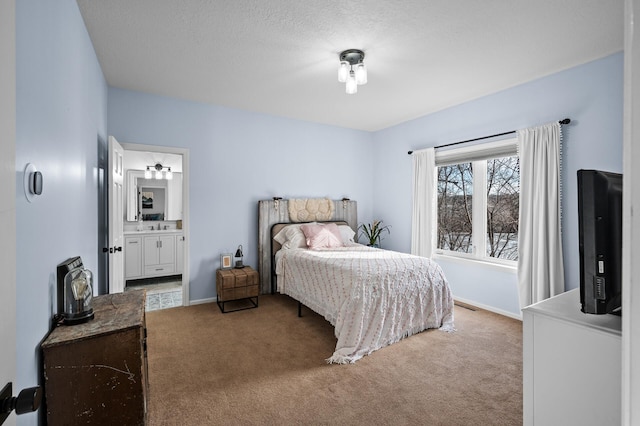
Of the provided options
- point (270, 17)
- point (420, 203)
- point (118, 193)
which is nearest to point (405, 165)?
point (420, 203)

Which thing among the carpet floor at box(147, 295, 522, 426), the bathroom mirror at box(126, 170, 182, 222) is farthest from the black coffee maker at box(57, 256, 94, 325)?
the bathroom mirror at box(126, 170, 182, 222)

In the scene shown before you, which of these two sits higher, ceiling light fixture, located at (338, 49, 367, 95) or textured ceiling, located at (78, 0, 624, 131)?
textured ceiling, located at (78, 0, 624, 131)

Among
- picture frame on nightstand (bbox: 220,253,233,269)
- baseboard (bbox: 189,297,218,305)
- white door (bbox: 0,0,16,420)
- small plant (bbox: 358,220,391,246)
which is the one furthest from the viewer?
small plant (bbox: 358,220,391,246)

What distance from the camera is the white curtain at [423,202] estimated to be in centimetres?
436

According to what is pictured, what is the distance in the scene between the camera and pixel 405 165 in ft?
16.0

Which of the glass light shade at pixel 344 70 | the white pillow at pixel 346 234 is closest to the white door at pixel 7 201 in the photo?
the glass light shade at pixel 344 70

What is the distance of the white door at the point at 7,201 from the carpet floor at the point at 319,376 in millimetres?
1515

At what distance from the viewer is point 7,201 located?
2.20 ft

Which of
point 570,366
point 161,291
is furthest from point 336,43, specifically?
point 161,291

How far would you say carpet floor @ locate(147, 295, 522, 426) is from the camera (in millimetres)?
1907

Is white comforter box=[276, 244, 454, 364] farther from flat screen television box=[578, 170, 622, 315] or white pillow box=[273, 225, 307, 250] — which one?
flat screen television box=[578, 170, 622, 315]

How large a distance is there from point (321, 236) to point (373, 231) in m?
1.26

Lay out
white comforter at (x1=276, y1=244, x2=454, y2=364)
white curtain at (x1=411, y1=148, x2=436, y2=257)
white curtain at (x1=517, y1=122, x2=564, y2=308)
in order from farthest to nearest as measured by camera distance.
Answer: white curtain at (x1=411, y1=148, x2=436, y2=257), white curtain at (x1=517, y1=122, x2=564, y2=308), white comforter at (x1=276, y1=244, x2=454, y2=364)

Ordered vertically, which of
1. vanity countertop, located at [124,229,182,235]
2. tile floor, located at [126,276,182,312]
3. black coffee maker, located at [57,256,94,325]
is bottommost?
tile floor, located at [126,276,182,312]
